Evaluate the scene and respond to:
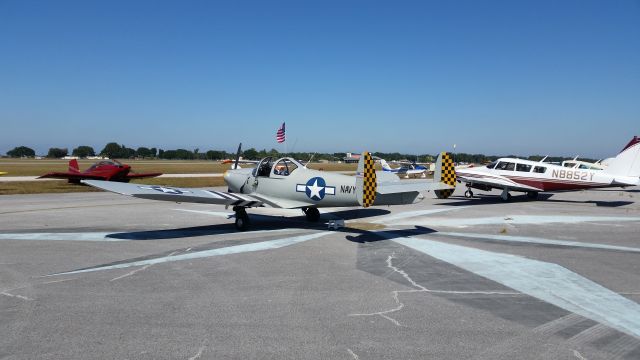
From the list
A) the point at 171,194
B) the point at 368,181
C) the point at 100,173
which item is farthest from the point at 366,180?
the point at 100,173

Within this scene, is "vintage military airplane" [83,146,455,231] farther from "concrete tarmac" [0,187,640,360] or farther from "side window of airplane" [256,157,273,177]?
"concrete tarmac" [0,187,640,360]

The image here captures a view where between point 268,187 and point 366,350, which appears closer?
point 366,350

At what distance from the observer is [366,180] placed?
10.7 metres

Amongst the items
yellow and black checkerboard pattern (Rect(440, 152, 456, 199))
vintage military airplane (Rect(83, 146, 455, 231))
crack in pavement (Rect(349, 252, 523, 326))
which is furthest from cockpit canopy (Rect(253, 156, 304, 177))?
crack in pavement (Rect(349, 252, 523, 326))

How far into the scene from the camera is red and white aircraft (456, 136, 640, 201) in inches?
781

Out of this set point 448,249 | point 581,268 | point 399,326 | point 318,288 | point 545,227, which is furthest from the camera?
point 545,227

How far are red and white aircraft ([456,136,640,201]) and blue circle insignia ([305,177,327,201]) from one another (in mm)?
12753

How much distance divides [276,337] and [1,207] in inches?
699

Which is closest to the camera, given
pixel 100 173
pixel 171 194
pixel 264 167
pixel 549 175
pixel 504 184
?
Result: pixel 171 194

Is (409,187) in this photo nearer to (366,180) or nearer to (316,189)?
(366,180)

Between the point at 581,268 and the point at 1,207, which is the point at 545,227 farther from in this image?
the point at 1,207

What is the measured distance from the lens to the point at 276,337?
16.4 feet

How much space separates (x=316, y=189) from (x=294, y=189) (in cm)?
85

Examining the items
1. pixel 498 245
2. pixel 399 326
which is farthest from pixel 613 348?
pixel 498 245
